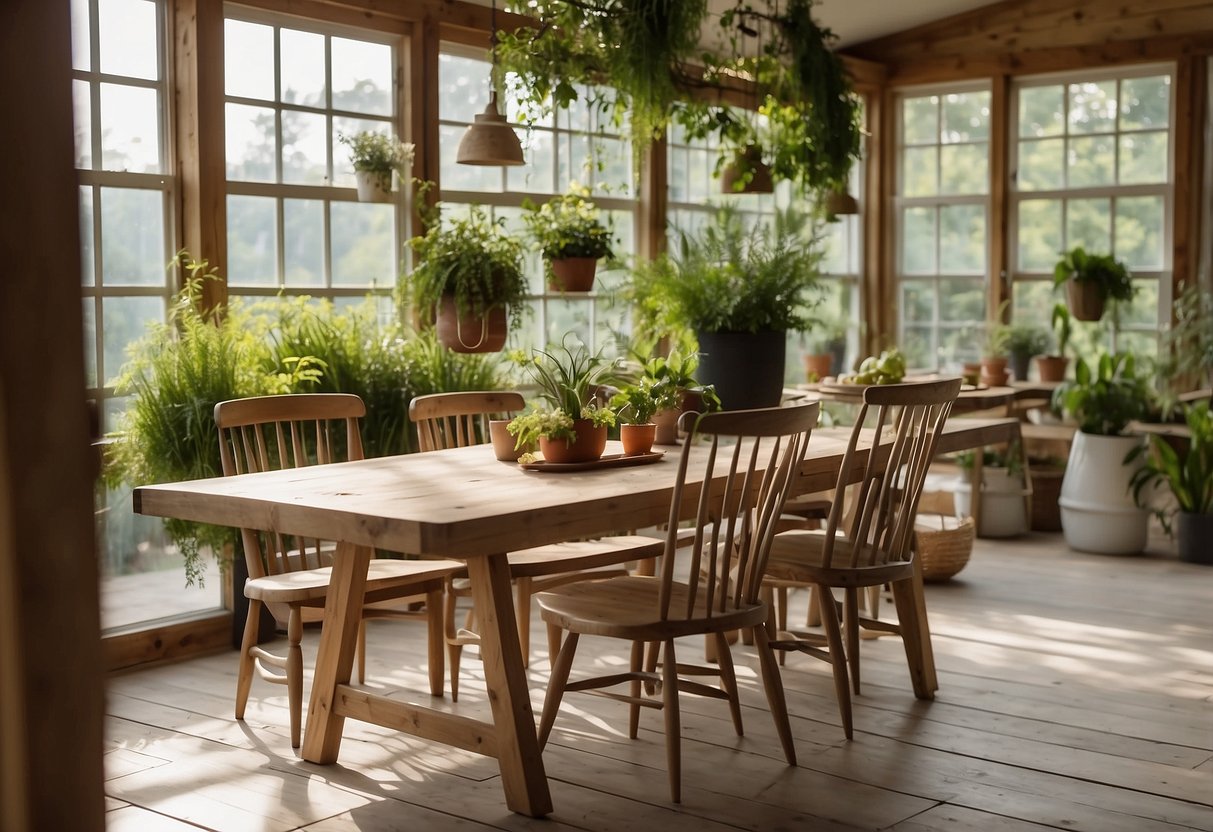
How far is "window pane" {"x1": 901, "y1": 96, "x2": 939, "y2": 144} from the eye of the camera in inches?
301

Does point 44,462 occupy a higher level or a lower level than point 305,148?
lower

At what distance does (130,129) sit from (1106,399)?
4343 mm

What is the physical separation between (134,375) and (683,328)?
179 cm

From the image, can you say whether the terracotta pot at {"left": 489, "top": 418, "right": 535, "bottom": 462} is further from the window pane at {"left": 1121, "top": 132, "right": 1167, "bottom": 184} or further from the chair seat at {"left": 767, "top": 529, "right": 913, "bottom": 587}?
the window pane at {"left": 1121, "top": 132, "right": 1167, "bottom": 184}

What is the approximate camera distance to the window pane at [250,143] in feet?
15.3

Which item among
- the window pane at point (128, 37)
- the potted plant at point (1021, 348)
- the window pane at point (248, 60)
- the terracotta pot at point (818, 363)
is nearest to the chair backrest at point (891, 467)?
the window pane at point (248, 60)

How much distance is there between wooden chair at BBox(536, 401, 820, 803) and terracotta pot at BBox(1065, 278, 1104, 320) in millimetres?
3932

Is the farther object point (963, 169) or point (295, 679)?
point (963, 169)

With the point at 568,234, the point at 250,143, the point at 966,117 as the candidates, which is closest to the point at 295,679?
the point at 568,234

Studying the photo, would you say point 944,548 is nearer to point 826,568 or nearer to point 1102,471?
point 1102,471

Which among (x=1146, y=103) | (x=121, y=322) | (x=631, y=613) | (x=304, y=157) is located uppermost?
(x=1146, y=103)

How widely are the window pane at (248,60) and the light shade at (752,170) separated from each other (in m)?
1.71

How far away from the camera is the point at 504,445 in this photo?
350 cm

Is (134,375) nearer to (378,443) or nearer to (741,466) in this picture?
(378,443)
